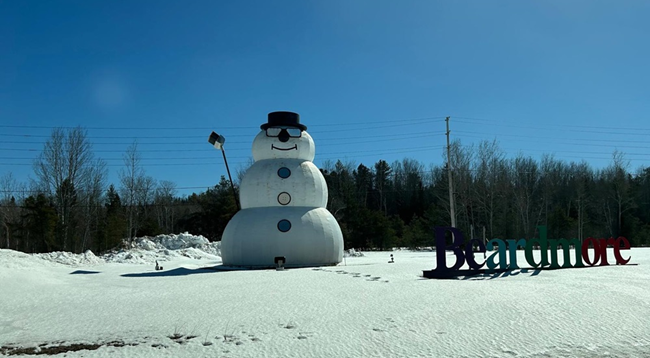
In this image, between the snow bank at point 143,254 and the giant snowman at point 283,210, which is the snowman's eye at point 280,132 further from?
the snow bank at point 143,254

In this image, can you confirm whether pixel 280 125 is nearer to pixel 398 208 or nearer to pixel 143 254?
pixel 143 254

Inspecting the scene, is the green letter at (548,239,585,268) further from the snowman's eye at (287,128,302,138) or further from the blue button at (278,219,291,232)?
the snowman's eye at (287,128,302,138)

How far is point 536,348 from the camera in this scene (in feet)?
21.5

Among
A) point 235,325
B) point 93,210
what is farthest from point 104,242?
point 235,325

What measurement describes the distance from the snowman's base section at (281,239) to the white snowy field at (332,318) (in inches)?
232

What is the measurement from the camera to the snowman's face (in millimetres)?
20453

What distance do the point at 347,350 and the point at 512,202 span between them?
45.5 metres

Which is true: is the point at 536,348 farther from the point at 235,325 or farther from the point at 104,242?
the point at 104,242

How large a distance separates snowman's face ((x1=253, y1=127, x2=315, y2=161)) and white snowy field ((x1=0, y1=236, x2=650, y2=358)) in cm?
856

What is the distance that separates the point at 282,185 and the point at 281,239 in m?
2.18

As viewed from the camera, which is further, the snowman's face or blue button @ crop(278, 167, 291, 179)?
the snowman's face

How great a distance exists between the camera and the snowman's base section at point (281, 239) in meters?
18.6

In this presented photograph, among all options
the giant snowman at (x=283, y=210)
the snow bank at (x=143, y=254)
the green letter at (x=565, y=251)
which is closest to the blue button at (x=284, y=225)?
the giant snowman at (x=283, y=210)

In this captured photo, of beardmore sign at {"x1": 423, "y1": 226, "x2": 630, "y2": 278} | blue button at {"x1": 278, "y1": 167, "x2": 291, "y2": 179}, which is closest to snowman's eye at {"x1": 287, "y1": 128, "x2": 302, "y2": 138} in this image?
blue button at {"x1": 278, "y1": 167, "x2": 291, "y2": 179}
